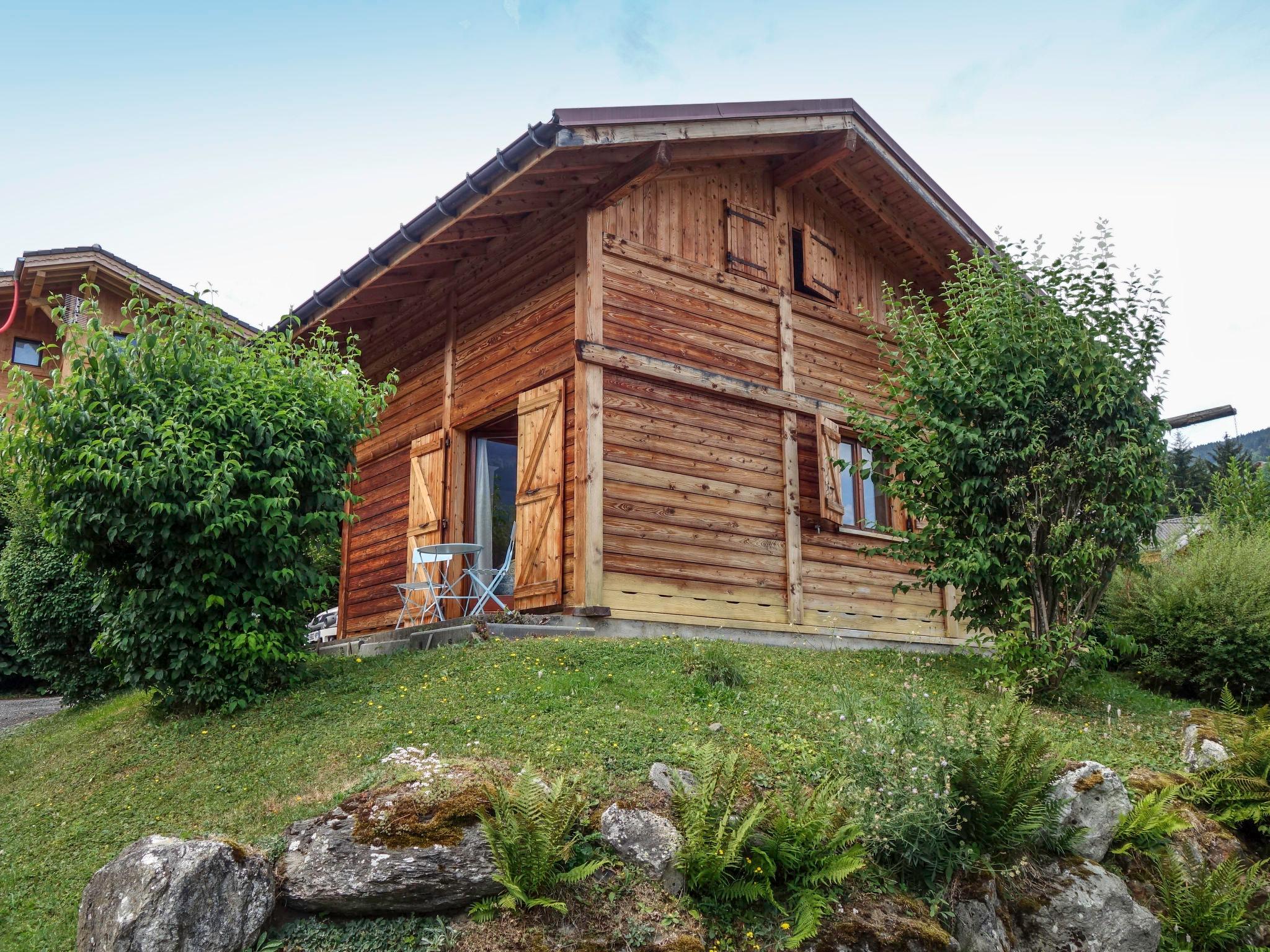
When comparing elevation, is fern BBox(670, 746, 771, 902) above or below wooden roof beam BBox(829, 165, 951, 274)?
below

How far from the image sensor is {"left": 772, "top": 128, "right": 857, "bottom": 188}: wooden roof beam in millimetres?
11773

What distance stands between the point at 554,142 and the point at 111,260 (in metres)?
14.0

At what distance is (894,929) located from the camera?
5066 millimetres

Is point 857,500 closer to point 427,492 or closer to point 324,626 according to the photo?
point 427,492

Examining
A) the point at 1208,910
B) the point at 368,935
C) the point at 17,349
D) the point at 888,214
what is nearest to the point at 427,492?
the point at 888,214

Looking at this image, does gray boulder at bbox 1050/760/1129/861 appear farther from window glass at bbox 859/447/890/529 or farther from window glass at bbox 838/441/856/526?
window glass at bbox 859/447/890/529

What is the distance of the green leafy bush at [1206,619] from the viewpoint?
31.7 ft

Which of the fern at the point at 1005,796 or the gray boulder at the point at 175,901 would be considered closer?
the gray boulder at the point at 175,901

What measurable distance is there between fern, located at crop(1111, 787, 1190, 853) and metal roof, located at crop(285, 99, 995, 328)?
6.87m

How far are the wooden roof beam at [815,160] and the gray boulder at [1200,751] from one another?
282 inches

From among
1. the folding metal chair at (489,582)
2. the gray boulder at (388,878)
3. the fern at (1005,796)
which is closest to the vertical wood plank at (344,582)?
the folding metal chair at (489,582)

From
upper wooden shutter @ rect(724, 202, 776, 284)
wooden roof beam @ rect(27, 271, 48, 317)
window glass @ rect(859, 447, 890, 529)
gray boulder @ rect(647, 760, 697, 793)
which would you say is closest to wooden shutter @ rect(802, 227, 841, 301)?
upper wooden shutter @ rect(724, 202, 776, 284)

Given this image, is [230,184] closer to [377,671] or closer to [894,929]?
[377,671]

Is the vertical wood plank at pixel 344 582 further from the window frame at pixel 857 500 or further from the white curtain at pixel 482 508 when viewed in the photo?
the window frame at pixel 857 500
